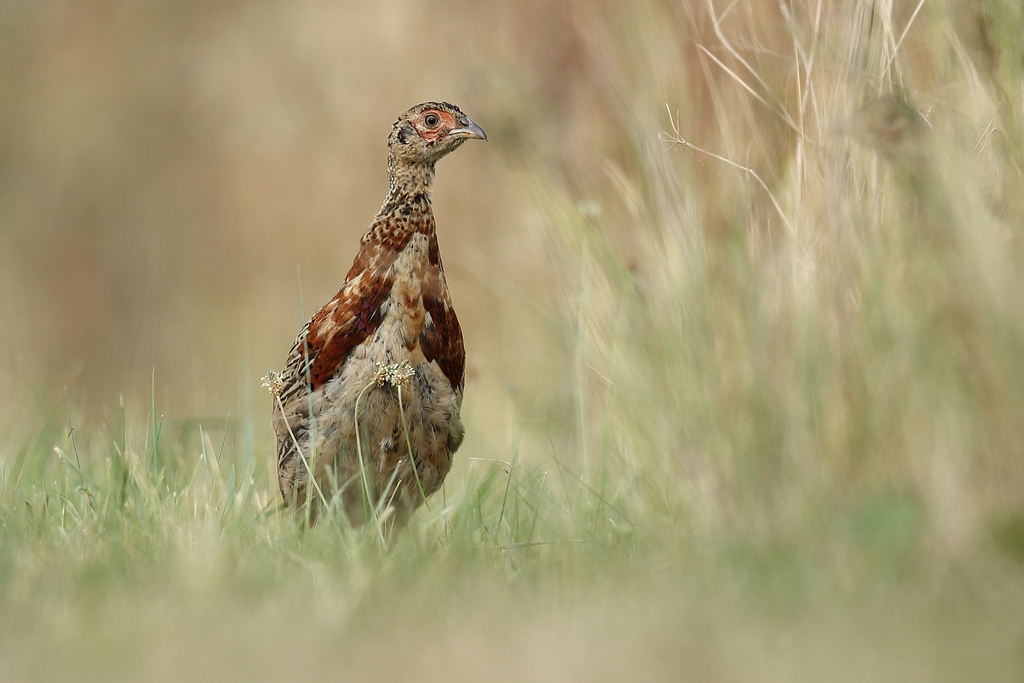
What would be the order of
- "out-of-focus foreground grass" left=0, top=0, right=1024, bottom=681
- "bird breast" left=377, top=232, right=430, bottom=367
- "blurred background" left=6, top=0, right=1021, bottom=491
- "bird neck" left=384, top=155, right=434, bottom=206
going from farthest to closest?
"bird neck" left=384, top=155, right=434, bottom=206 → "bird breast" left=377, top=232, right=430, bottom=367 → "blurred background" left=6, top=0, right=1021, bottom=491 → "out-of-focus foreground grass" left=0, top=0, right=1024, bottom=681

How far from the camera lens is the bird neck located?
3.66 m

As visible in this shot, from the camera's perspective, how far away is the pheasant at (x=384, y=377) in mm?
3467

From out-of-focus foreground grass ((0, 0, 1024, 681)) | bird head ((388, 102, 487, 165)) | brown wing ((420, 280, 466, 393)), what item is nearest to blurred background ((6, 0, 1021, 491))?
out-of-focus foreground grass ((0, 0, 1024, 681))

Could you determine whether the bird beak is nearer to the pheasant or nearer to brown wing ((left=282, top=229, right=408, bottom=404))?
the pheasant

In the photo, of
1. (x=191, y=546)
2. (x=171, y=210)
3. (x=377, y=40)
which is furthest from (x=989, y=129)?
(x=171, y=210)

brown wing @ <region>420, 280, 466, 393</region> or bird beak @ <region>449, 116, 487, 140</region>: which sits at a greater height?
bird beak @ <region>449, 116, 487, 140</region>

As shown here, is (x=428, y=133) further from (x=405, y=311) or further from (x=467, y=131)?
(x=405, y=311)

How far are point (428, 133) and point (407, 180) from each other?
16 cm

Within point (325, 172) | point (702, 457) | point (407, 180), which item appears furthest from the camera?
point (325, 172)

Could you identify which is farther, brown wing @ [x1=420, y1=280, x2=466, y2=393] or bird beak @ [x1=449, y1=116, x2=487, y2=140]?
bird beak @ [x1=449, y1=116, x2=487, y2=140]

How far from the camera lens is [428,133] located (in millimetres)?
3711

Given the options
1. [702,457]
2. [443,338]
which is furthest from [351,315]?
[702,457]

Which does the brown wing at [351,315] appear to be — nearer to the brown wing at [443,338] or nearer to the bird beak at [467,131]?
the brown wing at [443,338]

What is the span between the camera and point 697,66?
4957 mm
